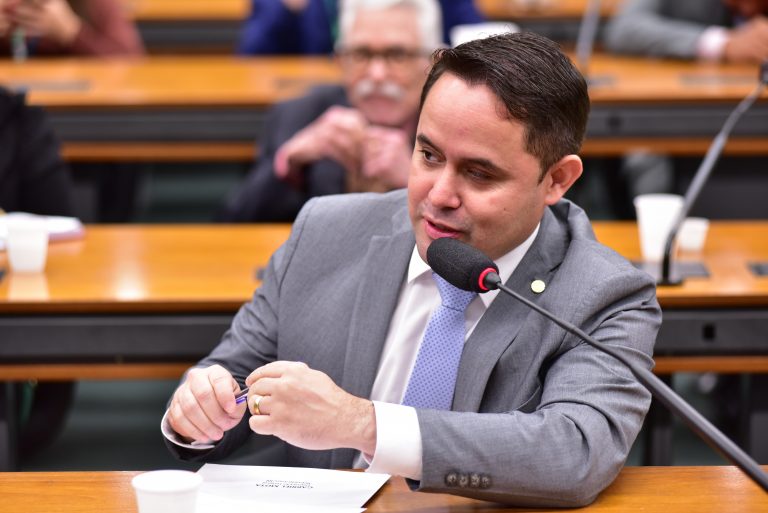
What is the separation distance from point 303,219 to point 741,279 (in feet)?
3.42

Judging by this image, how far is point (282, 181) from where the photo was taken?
11.5 ft

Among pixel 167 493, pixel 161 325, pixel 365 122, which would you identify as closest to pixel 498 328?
pixel 167 493

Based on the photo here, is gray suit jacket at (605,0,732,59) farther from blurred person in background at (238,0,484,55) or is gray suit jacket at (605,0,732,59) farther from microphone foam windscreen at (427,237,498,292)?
microphone foam windscreen at (427,237,498,292)

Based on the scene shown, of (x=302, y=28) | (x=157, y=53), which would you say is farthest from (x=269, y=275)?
(x=157, y=53)

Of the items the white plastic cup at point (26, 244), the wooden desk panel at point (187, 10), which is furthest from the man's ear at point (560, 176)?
the wooden desk panel at point (187, 10)

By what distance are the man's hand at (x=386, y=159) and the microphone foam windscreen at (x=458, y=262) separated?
1677 mm

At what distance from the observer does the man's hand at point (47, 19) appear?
4.80 m

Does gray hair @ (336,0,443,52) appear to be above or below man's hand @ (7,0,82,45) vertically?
above

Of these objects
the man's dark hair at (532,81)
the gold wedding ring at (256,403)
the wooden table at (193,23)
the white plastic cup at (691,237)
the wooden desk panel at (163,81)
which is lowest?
the wooden table at (193,23)

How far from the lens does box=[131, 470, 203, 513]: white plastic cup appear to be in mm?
1421

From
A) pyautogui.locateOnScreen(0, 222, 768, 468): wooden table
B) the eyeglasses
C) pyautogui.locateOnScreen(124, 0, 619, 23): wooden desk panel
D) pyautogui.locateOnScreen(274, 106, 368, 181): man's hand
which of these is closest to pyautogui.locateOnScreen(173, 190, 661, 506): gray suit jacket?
pyautogui.locateOnScreen(0, 222, 768, 468): wooden table

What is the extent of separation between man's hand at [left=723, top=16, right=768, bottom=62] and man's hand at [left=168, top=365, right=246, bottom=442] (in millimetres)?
3477

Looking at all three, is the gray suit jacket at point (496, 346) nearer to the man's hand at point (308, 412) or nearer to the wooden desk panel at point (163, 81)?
the man's hand at point (308, 412)

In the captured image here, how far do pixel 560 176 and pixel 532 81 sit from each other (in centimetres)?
19
